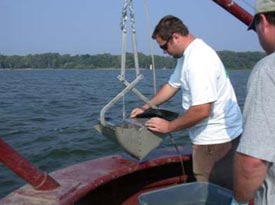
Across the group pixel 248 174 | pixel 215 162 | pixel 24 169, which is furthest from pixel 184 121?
pixel 248 174

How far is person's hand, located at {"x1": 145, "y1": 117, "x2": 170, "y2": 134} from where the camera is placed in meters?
3.40

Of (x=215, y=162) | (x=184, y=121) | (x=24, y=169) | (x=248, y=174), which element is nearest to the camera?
(x=248, y=174)

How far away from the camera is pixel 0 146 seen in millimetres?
2889

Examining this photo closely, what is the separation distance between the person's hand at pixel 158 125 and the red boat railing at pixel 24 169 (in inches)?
34.6

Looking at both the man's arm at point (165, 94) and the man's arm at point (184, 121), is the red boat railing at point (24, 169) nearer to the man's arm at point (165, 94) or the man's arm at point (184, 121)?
the man's arm at point (184, 121)

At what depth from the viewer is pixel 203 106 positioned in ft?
10.3

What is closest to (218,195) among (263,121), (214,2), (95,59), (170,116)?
(170,116)

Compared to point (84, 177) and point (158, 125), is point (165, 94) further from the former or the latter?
point (84, 177)

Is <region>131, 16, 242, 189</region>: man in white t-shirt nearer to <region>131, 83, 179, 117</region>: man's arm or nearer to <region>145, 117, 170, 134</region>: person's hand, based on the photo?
<region>145, 117, 170, 134</region>: person's hand

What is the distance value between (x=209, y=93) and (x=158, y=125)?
20.4 inches

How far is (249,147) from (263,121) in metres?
0.13

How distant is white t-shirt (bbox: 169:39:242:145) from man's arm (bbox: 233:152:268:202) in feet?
4.26

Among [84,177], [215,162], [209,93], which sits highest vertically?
[209,93]

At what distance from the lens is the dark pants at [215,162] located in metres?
3.53
